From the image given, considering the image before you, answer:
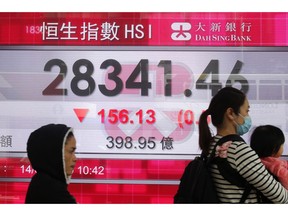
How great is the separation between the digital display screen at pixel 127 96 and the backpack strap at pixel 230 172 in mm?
1412

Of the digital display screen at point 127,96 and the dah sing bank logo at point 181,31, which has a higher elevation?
the dah sing bank logo at point 181,31

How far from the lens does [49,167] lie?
2668 mm

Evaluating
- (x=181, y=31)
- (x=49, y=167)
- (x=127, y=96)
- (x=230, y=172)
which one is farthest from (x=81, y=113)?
(x=230, y=172)

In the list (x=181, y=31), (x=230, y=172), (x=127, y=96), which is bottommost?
(x=230, y=172)

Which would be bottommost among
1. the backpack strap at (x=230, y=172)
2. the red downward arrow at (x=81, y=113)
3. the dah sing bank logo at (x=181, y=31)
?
the backpack strap at (x=230, y=172)

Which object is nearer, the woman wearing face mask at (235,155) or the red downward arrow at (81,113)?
the woman wearing face mask at (235,155)

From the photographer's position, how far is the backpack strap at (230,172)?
2633 millimetres

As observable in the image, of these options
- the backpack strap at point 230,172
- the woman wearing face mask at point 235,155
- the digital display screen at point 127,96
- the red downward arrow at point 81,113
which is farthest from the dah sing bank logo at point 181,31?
the backpack strap at point 230,172

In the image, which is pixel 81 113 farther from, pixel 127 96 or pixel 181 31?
pixel 181 31

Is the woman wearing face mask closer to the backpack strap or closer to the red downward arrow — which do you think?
the backpack strap

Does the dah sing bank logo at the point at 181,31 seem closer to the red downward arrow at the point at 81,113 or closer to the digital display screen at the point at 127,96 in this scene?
the digital display screen at the point at 127,96

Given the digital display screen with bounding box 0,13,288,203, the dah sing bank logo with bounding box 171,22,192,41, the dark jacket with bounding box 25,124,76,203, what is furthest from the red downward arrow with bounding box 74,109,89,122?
the dark jacket with bounding box 25,124,76,203

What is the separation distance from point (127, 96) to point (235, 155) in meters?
1.66

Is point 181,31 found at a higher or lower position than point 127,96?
higher
